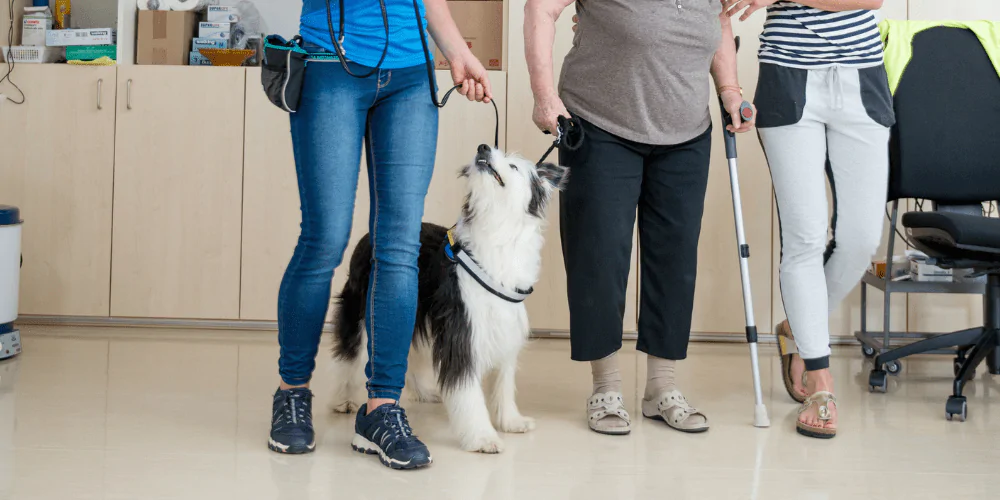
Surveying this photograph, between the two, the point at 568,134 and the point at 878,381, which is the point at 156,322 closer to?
the point at 568,134

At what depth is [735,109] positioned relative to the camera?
7.53 feet

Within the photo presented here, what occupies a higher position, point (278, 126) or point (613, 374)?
point (278, 126)

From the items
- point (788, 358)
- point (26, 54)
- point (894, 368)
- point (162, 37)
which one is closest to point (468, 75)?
point (788, 358)

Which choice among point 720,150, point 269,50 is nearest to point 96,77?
point 269,50

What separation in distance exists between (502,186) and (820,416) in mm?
972

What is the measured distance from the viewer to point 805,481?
5.93 feet

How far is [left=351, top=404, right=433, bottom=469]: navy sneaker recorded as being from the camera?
182 centimetres

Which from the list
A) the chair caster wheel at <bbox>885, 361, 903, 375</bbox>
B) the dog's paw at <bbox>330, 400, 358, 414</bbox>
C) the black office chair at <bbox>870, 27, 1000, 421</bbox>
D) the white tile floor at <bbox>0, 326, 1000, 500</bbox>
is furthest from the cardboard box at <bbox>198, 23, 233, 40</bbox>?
the chair caster wheel at <bbox>885, 361, 903, 375</bbox>

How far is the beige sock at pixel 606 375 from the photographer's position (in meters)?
2.27

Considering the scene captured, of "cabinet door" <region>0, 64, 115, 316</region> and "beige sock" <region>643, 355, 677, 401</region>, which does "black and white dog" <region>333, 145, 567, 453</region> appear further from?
"cabinet door" <region>0, 64, 115, 316</region>

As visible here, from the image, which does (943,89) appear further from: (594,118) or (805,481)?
(805,481)

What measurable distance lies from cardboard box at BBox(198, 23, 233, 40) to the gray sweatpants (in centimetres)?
243

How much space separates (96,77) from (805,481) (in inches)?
125

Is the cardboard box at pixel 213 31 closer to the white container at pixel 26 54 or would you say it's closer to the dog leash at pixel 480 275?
the white container at pixel 26 54
